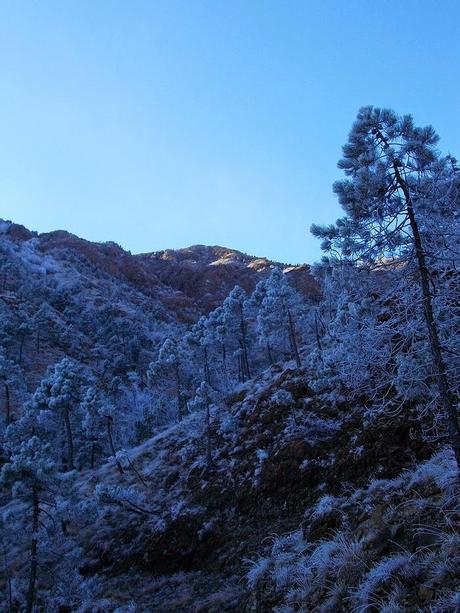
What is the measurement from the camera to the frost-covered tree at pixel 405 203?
8492mm

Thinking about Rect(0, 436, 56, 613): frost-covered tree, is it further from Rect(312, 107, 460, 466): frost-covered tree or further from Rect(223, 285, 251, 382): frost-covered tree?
Rect(223, 285, 251, 382): frost-covered tree

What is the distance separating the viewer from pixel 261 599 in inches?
394

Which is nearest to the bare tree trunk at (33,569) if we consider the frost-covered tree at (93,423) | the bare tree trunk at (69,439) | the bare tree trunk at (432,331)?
the frost-covered tree at (93,423)

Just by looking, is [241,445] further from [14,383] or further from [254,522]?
[14,383]

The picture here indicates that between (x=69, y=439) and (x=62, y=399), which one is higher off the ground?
(x=62, y=399)

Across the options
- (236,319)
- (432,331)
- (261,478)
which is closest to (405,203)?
(432,331)

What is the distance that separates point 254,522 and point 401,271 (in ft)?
43.0

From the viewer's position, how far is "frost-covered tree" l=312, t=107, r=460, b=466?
8.49m

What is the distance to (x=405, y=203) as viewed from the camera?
8883 millimetres

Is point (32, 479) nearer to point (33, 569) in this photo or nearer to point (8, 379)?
point (33, 569)

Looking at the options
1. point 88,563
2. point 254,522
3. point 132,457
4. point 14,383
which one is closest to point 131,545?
point 88,563

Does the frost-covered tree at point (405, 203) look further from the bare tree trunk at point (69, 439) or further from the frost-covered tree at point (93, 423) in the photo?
the bare tree trunk at point (69, 439)


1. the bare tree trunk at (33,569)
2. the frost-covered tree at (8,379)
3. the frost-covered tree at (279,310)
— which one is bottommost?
the bare tree trunk at (33,569)

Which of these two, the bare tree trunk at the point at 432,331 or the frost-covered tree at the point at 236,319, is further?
the frost-covered tree at the point at 236,319
